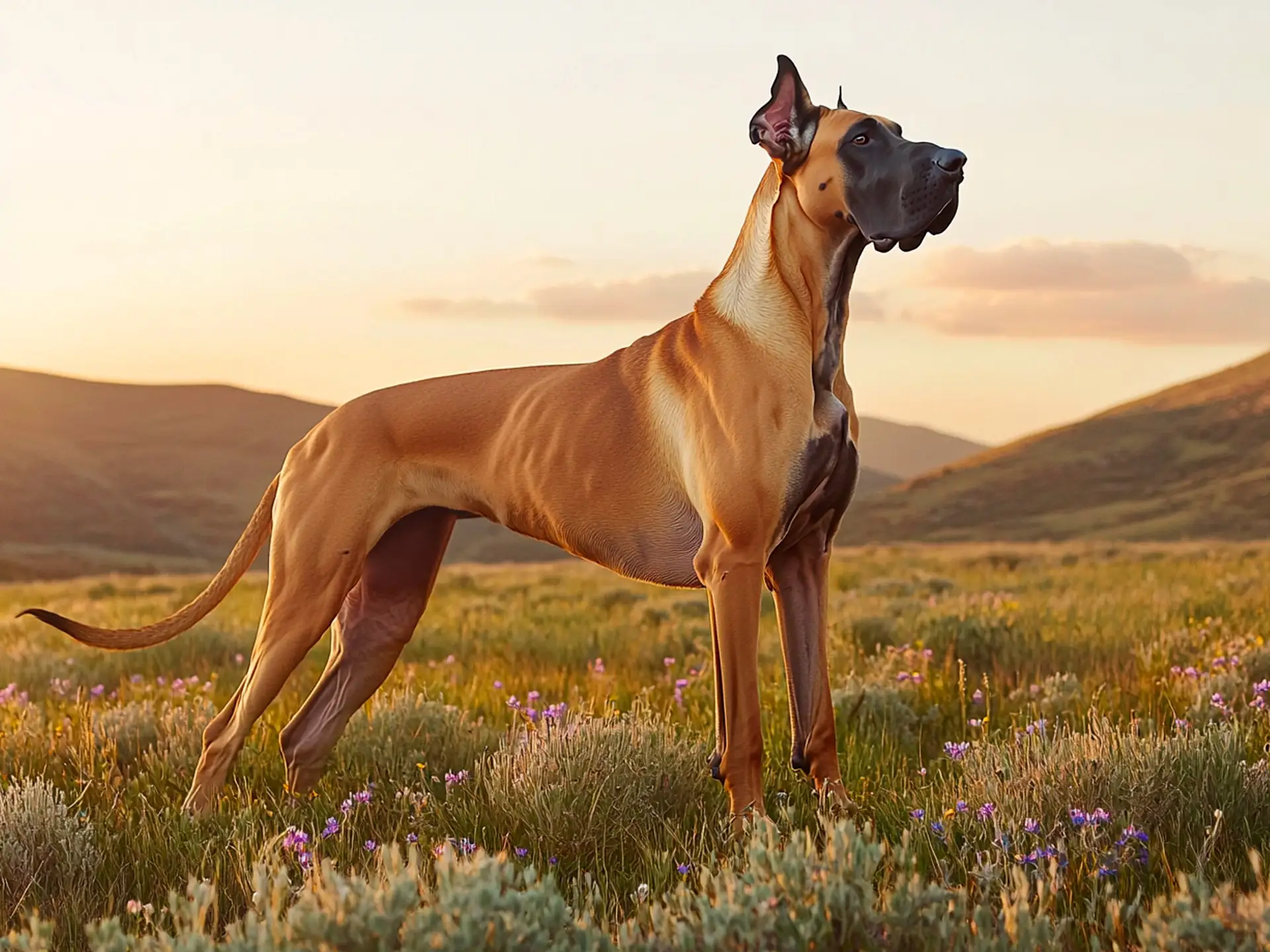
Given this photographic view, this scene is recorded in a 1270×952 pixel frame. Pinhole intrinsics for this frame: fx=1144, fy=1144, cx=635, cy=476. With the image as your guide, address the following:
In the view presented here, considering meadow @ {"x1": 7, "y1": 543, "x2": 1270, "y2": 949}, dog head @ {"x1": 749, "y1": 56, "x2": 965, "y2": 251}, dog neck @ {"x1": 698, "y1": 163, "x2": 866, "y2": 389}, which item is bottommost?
meadow @ {"x1": 7, "y1": 543, "x2": 1270, "y2": 949}

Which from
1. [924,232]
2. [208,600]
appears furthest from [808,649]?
[208,600]

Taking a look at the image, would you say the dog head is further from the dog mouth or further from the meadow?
the meadow

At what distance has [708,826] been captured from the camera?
397 cm

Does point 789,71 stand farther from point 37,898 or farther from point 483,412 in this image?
point 37,898

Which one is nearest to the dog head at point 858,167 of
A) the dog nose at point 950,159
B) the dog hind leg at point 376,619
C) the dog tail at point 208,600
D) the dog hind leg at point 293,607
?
the dog nose at point 950,159

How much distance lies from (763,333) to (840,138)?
727mm

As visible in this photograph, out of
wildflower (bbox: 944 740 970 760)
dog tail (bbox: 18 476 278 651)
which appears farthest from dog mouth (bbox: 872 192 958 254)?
dog tail (bbox: 18 476 278 651)

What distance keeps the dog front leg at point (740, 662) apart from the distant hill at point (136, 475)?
A: 189 feet

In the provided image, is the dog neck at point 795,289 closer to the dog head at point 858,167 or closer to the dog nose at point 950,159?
the dog head at point 858,167

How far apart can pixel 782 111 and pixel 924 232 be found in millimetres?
697

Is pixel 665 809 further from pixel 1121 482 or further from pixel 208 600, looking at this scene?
pixel 1121 482

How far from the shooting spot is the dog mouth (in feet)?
12.9

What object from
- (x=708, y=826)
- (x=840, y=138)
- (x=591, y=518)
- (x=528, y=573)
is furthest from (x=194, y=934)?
(x=528, y=573)

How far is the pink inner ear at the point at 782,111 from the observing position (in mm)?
4125
